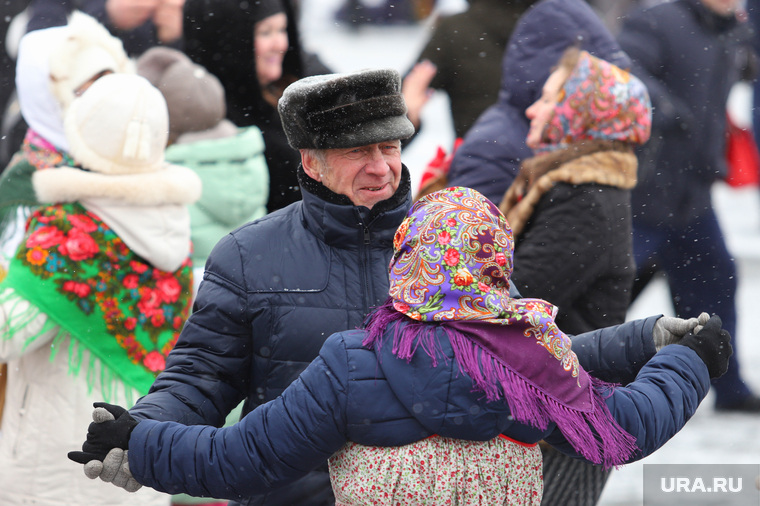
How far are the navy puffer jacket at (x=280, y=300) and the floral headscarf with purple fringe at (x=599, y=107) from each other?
1.31m

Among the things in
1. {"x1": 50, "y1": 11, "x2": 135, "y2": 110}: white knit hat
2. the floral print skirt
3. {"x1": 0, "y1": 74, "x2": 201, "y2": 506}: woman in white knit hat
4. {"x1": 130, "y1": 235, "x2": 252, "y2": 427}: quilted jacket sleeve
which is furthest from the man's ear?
{"x1": 50, "y1": 11, "x2": 135, "y2": 110}: white knit hat

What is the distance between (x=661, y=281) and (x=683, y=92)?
427 cm

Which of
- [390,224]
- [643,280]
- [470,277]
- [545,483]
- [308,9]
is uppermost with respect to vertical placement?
[470,277]

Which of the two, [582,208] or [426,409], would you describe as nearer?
[426,409]

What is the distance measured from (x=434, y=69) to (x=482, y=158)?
1.80m

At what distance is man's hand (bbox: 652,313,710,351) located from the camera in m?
2.58

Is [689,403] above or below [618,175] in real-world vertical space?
above

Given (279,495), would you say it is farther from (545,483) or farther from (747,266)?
(747,266)

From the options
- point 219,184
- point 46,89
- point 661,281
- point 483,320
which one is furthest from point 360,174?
point 661,281

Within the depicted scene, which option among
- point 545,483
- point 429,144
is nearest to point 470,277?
point 545,483

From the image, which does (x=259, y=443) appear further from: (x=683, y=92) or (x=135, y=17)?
(x=135, y=17)

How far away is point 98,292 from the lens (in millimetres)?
3635

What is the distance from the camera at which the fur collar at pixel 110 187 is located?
143 inches

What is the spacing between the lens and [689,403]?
2451 mm
